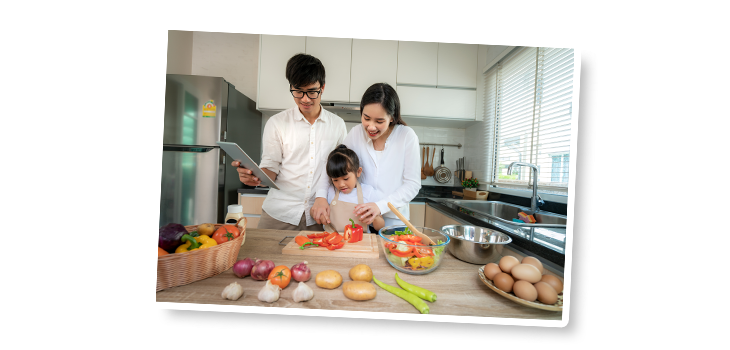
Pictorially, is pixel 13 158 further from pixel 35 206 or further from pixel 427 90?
pixel 427 90

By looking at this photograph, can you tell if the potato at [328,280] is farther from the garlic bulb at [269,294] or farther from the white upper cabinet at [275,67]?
the white upper cabinet at [275,67]

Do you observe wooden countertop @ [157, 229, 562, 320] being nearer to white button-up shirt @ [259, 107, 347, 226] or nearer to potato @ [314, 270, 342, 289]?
potato @ [314, 270, 342, 289]

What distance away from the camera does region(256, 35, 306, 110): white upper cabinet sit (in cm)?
57

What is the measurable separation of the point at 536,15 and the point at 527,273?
0.54 m

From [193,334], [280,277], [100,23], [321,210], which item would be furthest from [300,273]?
[100,23]

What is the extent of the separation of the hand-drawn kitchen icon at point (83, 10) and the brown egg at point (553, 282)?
112cm

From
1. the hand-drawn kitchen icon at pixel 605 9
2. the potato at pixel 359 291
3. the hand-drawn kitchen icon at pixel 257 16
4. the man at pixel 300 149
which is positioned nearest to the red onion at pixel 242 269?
the potato at pixel 359 291

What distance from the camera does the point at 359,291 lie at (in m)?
0.46

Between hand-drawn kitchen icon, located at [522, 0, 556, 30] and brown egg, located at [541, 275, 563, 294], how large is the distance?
52 cm

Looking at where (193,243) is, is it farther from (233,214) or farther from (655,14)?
(655,14)

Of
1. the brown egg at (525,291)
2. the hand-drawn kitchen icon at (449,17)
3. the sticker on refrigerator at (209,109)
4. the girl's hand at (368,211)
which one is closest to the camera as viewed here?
the brown egg at (525,291)

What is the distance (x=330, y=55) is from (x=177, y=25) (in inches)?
13.5

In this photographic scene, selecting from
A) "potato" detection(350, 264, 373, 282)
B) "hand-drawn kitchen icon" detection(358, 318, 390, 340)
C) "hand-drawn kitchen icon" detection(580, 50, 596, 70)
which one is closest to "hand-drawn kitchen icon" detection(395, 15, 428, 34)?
"hand-drawn kitchen icon" detection(580, 50, 596, 70)

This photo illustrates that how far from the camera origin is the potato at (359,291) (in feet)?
1.51
